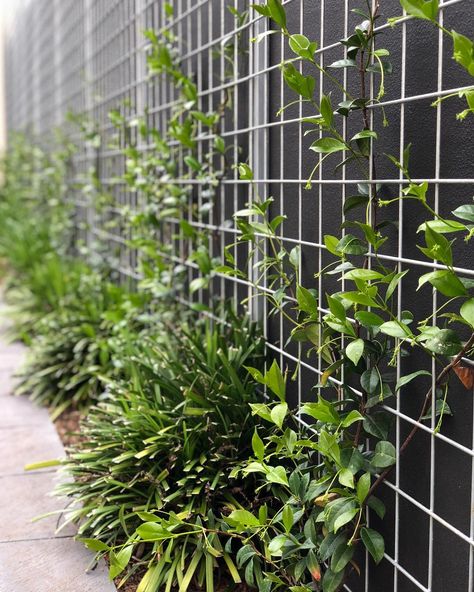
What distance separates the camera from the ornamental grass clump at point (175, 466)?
2.63 meters

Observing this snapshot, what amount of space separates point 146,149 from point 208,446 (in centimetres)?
253

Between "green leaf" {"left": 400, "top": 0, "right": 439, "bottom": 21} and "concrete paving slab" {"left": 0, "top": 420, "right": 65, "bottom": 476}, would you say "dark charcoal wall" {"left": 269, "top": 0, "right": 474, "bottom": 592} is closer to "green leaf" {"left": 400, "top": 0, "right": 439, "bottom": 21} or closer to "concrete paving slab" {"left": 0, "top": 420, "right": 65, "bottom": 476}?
"green leaf" {"left": 400, "top": 0, "right": 439, "bottom": 21}

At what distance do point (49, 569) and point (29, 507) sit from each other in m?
0.56

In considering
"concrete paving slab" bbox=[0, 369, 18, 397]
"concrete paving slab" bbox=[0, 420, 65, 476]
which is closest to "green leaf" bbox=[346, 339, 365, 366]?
"concrete paving slab" bbox=[0, 420, 65, 476]

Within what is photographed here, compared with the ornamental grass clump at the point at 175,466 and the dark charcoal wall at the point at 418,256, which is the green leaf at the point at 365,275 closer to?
the dark charcoal wall at the point at 418,256

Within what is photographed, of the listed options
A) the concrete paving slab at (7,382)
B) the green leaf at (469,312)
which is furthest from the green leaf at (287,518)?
the concrete paving slab at (7,382)

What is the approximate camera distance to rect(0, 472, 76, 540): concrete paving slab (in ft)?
10.2

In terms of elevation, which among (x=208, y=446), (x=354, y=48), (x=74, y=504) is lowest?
(x=74, y=504)

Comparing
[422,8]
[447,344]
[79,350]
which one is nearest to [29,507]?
[79,350]

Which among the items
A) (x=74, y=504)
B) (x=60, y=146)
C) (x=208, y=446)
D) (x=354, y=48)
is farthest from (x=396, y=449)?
(x=60, y=146)

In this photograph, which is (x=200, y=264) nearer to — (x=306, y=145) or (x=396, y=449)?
(x=306, y=145)

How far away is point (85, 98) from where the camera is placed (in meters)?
7.52

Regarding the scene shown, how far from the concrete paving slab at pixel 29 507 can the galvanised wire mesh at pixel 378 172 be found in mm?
1095

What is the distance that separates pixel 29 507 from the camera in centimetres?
333
